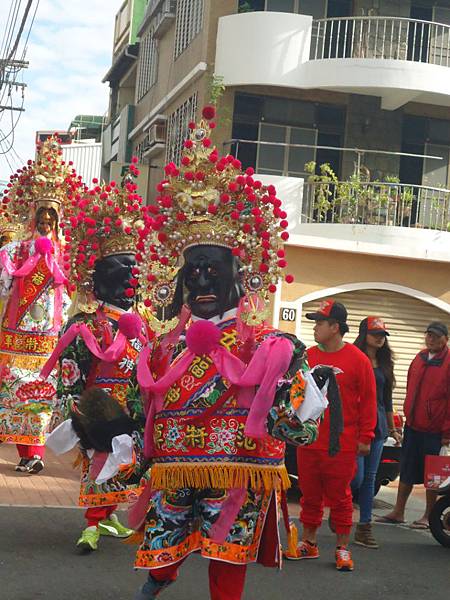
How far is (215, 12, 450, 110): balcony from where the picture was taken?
18.2 m

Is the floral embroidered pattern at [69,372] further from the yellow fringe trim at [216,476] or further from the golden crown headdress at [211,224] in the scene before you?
the yellow fringe trim at [216,476]

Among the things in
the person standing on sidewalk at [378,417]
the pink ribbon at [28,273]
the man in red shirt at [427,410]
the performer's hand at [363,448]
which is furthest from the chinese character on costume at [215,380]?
the pink ribbon at [28,273]

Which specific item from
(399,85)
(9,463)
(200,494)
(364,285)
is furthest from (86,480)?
(399,85)

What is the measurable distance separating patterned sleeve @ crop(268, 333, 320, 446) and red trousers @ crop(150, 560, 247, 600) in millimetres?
623

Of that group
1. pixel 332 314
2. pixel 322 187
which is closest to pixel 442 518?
pixel 332 314

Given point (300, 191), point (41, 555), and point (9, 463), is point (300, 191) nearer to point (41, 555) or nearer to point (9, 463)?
point (9, 463)

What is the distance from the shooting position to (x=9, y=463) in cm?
1062

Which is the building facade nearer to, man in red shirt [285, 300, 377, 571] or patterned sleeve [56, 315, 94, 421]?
man in red shirt [285, 300, 377, 571]

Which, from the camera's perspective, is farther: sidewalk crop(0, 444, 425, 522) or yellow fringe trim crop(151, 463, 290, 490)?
sidewalk crop(0, 444, 425, 522)

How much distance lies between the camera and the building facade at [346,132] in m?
17.2

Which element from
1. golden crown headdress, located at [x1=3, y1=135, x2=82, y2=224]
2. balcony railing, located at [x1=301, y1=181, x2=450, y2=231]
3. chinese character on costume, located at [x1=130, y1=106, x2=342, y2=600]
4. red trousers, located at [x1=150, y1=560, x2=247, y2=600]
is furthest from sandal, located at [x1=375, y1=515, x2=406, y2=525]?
balcony railing, located at [x1=301, y1=181, x2=450, y2=231]

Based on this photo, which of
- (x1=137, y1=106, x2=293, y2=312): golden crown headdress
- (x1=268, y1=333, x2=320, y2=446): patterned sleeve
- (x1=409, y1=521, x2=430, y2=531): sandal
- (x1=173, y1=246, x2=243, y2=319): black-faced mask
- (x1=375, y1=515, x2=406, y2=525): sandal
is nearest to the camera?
(x1=268, y1=333, x2=320, y2=446): patterned sleeve

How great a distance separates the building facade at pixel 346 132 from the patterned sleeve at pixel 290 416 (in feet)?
38.4

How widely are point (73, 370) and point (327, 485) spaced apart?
1834mm
